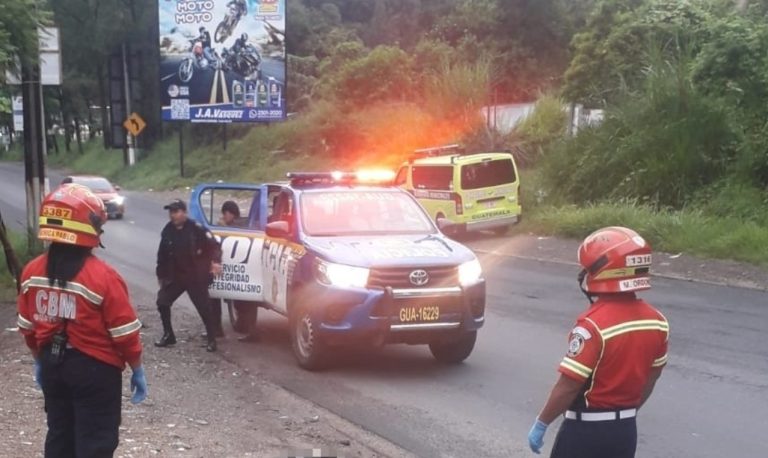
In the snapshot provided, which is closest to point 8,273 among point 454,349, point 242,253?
point 242,253

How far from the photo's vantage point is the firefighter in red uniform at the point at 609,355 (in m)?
4.20

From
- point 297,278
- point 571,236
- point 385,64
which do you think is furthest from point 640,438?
point 385,64

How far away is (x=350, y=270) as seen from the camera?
29.4 feet

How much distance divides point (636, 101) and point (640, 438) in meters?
16.6

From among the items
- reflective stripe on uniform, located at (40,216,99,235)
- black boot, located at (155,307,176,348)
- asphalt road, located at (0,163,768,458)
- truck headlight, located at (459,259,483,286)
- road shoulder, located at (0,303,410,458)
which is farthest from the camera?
black boot, located at (155,307,176,348)

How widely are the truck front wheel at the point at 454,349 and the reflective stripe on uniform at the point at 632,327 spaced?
5.22m

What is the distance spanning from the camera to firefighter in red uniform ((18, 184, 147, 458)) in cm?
476

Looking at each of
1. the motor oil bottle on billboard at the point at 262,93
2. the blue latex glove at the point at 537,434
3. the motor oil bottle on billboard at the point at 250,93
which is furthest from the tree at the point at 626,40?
the blue latex glove at the point at 537,434

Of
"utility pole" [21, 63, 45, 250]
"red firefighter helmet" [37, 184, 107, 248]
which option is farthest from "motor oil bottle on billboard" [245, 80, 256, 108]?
"red firefighter helmet" [37, 184, 107, 248]

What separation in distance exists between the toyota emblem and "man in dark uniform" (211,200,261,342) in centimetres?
308

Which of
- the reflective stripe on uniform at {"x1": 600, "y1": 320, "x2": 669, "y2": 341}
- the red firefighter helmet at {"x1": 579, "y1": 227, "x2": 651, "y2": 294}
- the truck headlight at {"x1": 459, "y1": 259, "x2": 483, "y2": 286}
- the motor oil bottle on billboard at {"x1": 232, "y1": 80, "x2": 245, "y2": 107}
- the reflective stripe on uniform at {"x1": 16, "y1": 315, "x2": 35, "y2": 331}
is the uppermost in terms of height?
the motor oil bottle on billboard at {"x1": 232, "y1": 80, "x2": 245, "y2": 107}

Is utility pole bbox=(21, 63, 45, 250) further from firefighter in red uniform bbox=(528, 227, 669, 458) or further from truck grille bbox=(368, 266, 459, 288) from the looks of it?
firefighter in red uniform bbox=(528, 227, 669, 458)

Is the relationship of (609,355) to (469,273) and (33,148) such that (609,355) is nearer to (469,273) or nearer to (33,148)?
(469,273)

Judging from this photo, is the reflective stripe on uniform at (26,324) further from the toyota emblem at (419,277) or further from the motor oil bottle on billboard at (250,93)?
the motor oil bottle on billboard at (250,93)
